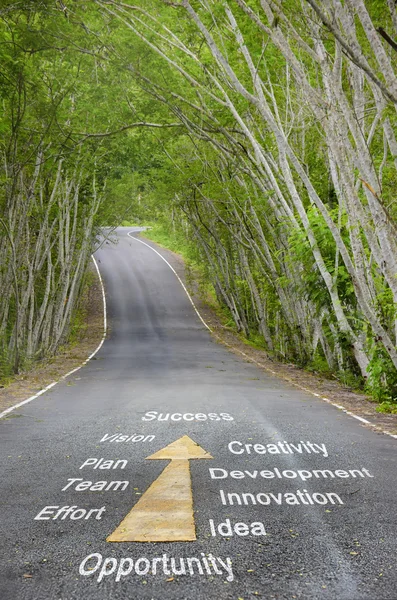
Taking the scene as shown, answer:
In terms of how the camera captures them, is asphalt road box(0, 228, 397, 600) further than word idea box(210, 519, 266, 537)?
No

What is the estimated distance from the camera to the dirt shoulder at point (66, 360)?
1242cm

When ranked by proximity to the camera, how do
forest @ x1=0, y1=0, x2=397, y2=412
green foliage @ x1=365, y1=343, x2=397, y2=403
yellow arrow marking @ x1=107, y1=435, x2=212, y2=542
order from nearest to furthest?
yellow arrow marking @ x1=107, y1=435, x2=212, y2=542
forest @ x1=0, y1=0, x2=397, y2=412
green foliage @ x1=365, y1=343, x2=397, y2=403

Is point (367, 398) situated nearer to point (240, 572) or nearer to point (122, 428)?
point (122, 428)

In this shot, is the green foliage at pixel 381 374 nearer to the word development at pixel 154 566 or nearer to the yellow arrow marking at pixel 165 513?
the yellow arrow marking at pixel 165 513

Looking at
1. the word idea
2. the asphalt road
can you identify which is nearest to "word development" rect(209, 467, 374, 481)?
the asphalt road

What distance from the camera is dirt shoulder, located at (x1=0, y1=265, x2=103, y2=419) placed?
1242 cm

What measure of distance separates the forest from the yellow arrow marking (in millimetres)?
4332

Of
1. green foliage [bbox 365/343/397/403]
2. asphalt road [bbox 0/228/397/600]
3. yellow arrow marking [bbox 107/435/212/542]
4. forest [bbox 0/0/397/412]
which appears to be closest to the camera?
asphalt road [bbox 0/228/397/600]

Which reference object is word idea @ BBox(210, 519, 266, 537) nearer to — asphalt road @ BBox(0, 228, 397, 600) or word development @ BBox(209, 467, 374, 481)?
asphalt road @ BBox(0, 228, 397, 600)

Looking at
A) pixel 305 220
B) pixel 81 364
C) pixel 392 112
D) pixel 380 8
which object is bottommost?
pixel 81 364

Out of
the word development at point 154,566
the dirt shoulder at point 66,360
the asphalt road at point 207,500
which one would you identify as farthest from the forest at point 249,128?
the word development at point 154,566

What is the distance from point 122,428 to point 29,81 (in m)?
9.57

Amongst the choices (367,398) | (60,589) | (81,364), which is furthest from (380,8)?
(81,364)

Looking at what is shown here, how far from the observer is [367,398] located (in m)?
12.1
